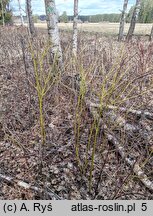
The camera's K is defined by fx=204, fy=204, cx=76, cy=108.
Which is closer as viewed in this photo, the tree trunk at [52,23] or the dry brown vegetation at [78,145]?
the dry brown vegetation at [78,145]

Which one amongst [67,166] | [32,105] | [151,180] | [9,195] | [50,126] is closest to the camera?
[9,195]

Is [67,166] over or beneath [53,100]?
beneath

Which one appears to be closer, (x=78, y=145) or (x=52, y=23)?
(x=78, y=145)

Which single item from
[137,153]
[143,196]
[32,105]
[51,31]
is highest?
[51,31]

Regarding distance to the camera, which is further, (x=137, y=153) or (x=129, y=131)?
(x=129, y=131)

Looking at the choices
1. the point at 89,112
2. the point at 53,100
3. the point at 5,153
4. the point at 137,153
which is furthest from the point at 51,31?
the point at 137,153

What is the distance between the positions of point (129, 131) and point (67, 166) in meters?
1.10

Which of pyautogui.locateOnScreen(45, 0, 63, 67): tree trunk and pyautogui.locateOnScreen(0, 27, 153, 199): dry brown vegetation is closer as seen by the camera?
pyautogui.locateOnScreen(0, 27, 153, 199): dry brown vegetation

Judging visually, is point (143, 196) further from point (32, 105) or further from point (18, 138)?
point (32, 105)

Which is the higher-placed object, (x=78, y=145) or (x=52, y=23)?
(x=52, y=23)

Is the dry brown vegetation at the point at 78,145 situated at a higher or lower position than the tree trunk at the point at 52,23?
lower

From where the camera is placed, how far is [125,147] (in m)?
2.92

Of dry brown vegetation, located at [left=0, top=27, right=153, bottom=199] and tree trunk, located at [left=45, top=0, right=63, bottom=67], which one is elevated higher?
tree trunk, located at [left=45, top=0, right=63, bottom=67]

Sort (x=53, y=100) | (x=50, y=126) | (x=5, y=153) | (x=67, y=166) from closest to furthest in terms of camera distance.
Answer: (x=67, y=166) → (x=5, y=153) → (x=50, y=126) → (x=53, y=100)
